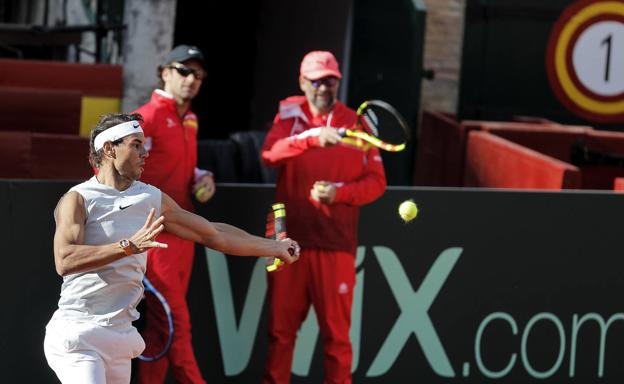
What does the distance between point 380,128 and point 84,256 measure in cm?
236

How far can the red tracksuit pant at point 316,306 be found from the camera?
289 inches

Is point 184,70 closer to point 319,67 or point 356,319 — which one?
point 319,67

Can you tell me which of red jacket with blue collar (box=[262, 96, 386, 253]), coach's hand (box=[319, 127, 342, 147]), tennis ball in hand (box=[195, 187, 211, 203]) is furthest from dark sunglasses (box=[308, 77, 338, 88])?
tennis ball in hand (box=[195, 187, 211, 203])

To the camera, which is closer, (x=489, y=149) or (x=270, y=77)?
(x=489, y=149)

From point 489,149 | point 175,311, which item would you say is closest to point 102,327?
point 175,311

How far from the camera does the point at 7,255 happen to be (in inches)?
278

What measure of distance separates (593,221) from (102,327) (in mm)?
3674

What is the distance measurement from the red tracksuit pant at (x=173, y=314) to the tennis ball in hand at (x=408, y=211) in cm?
118

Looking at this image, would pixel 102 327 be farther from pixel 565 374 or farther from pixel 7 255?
pixel 565 374

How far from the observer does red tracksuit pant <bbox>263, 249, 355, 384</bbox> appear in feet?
24.1

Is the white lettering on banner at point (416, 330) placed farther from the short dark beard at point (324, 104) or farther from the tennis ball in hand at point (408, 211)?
the short dark beard at point (324, 104)

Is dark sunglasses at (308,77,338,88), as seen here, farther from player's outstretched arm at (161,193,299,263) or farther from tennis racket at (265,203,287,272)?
player's outstretched arm at (161,193,299,263)

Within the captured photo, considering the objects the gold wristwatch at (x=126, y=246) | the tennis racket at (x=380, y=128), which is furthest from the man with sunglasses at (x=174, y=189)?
the gold wristwatch at (x=126, y=246)

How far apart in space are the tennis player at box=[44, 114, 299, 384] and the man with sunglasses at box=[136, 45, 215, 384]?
1354mm
